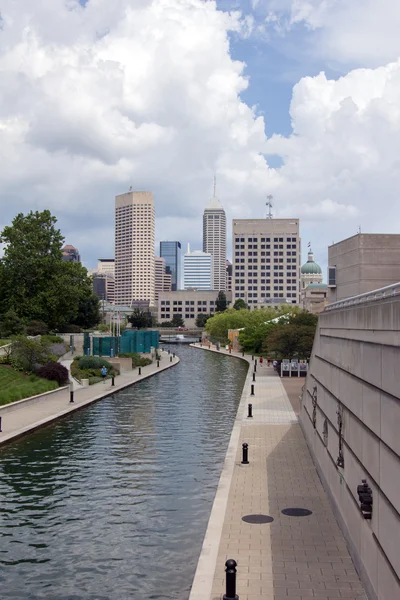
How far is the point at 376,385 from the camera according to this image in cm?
1070

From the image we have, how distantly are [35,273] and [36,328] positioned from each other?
6776 millimetres

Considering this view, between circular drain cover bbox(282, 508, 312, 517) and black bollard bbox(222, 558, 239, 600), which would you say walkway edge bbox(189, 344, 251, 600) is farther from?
circular drain cover bbox(282, 508, 312, 517)

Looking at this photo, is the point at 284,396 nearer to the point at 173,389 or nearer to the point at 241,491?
the point at 173,389

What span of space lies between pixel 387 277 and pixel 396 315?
25868 mm

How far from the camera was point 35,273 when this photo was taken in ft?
221

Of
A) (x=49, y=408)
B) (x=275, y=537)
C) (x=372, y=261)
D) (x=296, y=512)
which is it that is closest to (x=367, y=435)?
(x=275, y=537)

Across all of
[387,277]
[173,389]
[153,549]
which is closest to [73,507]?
[153,549]

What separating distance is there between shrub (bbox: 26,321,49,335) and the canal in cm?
3310

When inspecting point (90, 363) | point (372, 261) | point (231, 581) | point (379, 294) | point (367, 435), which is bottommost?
point (231, 581)

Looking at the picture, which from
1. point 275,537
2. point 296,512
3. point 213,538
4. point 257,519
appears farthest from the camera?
point 296,512

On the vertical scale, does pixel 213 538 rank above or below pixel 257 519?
above

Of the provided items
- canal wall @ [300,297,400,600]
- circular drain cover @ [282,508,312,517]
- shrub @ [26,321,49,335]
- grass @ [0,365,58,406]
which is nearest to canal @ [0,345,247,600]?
circular drain cover @ [282,508,312,517]

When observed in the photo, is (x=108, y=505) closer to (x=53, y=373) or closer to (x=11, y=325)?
(x=53, y=373)

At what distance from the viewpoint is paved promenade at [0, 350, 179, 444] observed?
1058 inches
